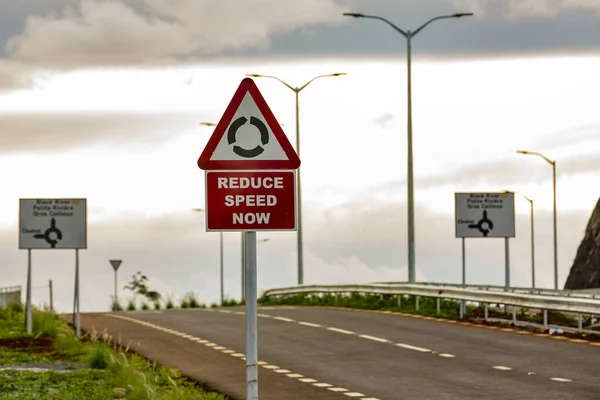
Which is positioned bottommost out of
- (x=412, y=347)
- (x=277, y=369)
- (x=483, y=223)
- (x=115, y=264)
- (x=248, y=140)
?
(x=277, y=369)

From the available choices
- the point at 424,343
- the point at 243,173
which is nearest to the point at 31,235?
the point at 424,343

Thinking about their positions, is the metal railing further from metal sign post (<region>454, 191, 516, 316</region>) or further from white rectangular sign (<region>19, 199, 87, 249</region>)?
white rectangular sign (<region>19, 199, 87, 249</region>)

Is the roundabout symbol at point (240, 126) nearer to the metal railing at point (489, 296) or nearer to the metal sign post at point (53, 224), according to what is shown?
the metal railing at point (489, 296)

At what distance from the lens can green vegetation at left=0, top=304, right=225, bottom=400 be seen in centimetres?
1708

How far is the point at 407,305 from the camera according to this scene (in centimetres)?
4028

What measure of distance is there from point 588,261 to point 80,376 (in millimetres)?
73488

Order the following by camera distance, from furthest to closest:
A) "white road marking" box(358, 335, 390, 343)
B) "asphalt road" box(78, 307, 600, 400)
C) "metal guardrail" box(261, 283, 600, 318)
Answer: "white road marking" box(358, 335, 390, 343)
"metal guardrail" box(261, 283, 600, 318)
"asphalt road" box(78, 307, 600, 400)

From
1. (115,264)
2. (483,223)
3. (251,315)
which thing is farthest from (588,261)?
(251,315)

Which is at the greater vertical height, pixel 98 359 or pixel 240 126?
pixel 240 126

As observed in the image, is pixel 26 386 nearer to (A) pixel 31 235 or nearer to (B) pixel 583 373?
(B) pixel 583 373

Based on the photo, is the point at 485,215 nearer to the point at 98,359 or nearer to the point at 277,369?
the point at 277,369

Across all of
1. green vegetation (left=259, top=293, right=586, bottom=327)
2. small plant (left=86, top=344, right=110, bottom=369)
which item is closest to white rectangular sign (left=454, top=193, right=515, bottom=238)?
green vegetation (left=259, top=293, right=586, bottom=327)

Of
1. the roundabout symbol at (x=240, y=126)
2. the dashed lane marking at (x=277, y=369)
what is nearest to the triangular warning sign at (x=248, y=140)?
the roundabout symbol at (x=240, y=126)

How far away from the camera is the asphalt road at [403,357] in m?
18.6
